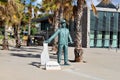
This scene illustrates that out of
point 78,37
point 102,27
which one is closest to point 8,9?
point 78,37

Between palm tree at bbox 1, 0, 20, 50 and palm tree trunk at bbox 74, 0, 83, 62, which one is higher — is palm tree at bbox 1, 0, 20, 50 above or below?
above

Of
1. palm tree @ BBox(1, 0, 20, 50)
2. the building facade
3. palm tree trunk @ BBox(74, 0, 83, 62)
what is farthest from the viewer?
the building facade

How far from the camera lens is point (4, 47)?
112ft

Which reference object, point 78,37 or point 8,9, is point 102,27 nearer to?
point 8,9

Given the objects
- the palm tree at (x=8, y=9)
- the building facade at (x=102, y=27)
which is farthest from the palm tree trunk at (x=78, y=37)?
the building facade at (x=102, y=27)

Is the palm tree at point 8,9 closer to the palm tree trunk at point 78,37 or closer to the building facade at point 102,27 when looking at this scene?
the palm tree trunk at point 78,37

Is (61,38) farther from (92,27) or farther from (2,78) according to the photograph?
(92,27)

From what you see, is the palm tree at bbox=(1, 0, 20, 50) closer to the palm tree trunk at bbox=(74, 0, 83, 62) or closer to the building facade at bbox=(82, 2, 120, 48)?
the palm tree trunk at bbox=(74, 0, 83, 62)

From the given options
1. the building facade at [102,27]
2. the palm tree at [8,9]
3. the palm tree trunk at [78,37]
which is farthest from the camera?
the building facade at [102,27]

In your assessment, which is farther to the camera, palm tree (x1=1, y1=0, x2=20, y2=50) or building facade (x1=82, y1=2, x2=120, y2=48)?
building facade (x1=82, y1=2, x2=120, y2=48)

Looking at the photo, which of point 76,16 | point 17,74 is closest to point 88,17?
point 76,16

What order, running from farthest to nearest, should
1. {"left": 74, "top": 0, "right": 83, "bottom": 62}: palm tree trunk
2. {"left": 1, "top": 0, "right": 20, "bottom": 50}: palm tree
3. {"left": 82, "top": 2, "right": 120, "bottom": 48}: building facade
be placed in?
1. {"left": 82, "top": 2, "right": 120, "bottom": 48}: building facade
2. {"left": 1, "top": 0, "right": 20, "bottom": 50}: palm tree
3. {"left": 74, "top": 0, "right": 83, "bottom": 62}: palm tree trunk

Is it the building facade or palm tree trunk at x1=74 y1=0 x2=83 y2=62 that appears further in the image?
the building facade

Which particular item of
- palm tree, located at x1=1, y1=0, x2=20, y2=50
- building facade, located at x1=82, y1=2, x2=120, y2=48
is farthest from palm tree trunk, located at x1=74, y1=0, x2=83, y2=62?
building facade, located at x1=82, y1=2, x2=120, y2=48
